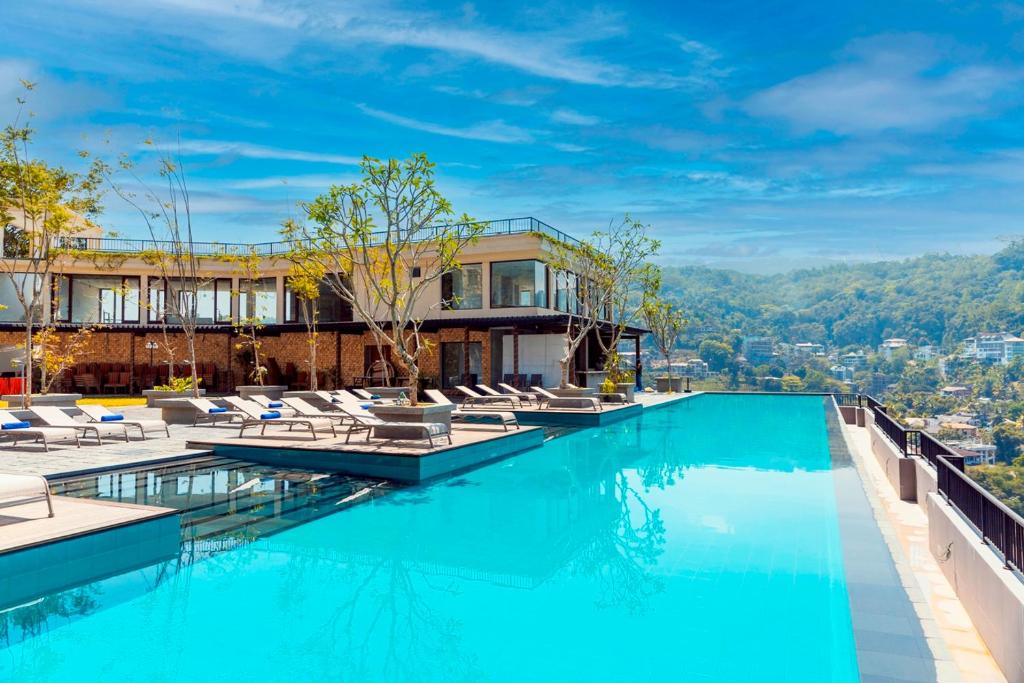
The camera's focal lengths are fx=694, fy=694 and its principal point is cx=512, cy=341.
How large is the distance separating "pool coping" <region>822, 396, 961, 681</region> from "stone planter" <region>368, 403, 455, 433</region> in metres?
6.15

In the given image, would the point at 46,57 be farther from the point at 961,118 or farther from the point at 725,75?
the point at 961,118

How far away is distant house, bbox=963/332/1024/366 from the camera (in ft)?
150

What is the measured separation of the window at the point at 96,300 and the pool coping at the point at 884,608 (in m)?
29.5

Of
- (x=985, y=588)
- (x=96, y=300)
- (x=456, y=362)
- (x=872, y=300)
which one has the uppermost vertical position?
(x=872, y=300)

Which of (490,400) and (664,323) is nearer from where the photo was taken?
(490,400)

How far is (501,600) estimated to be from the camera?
4.83 metres

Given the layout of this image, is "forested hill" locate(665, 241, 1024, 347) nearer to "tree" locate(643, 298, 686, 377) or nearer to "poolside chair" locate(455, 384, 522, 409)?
"tree" locate(643, 298, 686, 377)

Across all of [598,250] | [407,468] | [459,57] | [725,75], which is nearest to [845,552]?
[407,468]

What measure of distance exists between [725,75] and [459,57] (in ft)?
42.5

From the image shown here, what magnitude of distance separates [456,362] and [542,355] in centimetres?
362

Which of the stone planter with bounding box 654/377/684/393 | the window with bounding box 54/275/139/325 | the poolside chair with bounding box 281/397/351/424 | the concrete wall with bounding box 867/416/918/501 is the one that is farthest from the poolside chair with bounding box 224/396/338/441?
the stone planter with bounding box 654/377/684/393

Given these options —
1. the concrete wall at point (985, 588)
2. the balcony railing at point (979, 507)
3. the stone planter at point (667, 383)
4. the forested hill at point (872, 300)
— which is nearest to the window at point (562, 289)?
the stone planter at point (667, 383)

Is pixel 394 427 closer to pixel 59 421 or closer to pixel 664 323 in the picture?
pixel 59 421

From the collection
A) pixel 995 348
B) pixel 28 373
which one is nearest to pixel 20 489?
pixel 28 373
